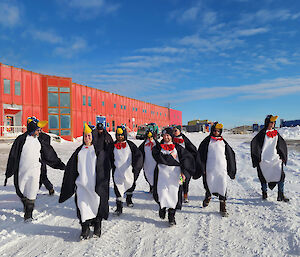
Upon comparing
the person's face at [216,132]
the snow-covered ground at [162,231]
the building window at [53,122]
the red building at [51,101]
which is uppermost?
the red building at [51,101]

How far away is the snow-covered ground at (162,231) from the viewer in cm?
332

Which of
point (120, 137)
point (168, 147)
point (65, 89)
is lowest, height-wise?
point (168, 147)

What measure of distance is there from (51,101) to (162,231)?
81.6 feet

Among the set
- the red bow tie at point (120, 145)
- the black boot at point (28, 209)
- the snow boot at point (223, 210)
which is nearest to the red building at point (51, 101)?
the black boot at point (28, 209)

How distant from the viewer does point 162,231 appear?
3979mm

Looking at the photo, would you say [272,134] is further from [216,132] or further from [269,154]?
[216,132]

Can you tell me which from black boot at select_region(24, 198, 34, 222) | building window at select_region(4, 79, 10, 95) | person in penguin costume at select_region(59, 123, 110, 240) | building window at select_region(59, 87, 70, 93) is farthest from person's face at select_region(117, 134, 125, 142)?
building window at select_region(59, 87, 70, 93)

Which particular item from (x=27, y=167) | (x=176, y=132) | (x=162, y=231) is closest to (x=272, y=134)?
(x=176, y=132)

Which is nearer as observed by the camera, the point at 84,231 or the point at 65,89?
the point at 84,231

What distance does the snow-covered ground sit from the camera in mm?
3324

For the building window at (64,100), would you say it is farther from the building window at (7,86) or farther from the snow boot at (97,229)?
the snow boot at (97,229)

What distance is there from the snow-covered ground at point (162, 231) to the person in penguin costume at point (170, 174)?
0.41m

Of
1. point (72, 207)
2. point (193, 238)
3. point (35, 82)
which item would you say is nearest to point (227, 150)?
point (193, 238)

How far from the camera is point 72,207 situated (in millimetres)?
5262
